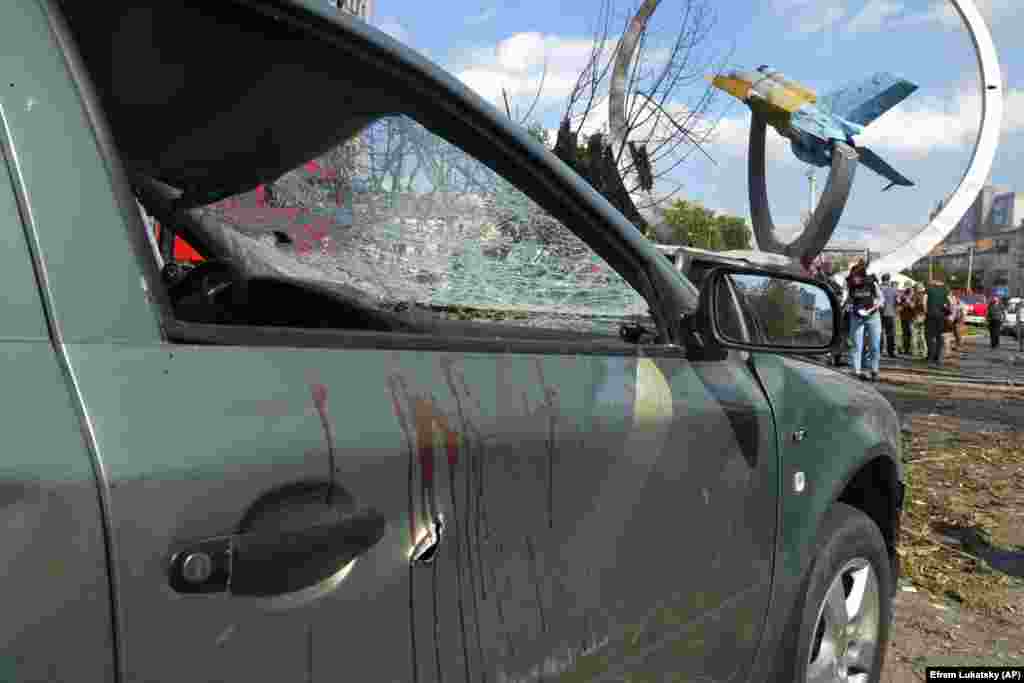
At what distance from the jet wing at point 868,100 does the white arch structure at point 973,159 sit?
10.5 feet

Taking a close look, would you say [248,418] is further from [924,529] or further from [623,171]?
[623,171]

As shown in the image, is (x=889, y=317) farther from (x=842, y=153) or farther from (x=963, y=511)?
(x=842, y=153)

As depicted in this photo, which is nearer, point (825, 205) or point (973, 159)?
point (825, 205)

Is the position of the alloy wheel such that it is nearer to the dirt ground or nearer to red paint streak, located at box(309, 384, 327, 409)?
the dirt ground

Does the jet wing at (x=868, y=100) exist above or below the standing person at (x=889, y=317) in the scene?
above

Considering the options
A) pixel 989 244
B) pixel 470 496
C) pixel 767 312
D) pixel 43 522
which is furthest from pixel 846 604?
pixel 989 244

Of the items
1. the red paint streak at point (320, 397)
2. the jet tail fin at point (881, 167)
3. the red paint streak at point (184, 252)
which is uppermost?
the jet tail fin at point (881, 167)

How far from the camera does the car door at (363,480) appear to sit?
107 centimetres

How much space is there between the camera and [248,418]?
117cm

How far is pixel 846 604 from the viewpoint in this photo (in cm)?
279

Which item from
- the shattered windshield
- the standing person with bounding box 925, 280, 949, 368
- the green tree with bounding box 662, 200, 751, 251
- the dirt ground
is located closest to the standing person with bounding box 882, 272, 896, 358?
the standing person with bounding box 925, 280, 949, 368

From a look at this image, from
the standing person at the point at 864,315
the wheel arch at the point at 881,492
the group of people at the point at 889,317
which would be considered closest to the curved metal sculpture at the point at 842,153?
the group of people at the point at 889,317

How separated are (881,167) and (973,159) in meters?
4.35

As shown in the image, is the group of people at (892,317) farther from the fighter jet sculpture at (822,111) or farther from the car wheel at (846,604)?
the fighter jet sculpture at (822,111)
